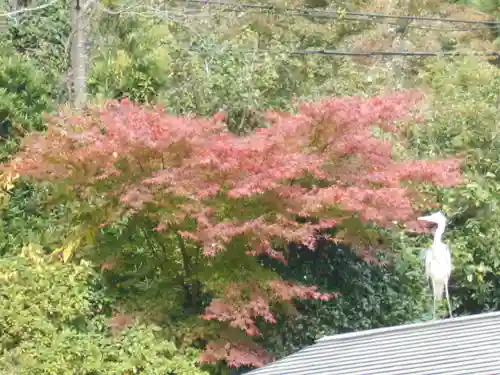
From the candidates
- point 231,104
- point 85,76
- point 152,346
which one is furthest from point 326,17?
point 152,346

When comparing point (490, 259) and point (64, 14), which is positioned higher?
point (64, 14)

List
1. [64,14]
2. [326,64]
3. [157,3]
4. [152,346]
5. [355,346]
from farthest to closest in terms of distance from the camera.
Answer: [326,64], [157,3], [64,14], [152,346], [355,346]

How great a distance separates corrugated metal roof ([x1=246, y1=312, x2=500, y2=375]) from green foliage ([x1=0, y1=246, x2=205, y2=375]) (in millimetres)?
1944

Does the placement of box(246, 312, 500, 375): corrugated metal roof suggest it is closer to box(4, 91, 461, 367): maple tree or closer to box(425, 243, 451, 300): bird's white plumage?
box(425, 243, 451, 300): bird's white plumage

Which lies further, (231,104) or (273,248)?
(231,104)

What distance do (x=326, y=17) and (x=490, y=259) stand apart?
7669 mm

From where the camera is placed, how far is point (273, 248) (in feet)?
31.4

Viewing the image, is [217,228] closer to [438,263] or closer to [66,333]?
[66,333]

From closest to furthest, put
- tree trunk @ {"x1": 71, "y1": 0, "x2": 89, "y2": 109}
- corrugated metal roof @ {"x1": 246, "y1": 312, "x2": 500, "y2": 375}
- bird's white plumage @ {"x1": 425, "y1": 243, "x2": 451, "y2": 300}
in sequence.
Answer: corrugated metal roof @ {"x1": 246, "y1": 312, "x2": 500, "y2": 375} < bird's white plumage @ {"x1": 425, "y1": 243, "x2": 451, "y2": 300} < tree trunk @ {"x1": 71, "y1": 0, "x2": 89, "y2": 109}

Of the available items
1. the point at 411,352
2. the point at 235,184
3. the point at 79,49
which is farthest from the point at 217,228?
the point at 79,49

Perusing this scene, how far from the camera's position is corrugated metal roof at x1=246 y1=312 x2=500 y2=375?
6527 mm

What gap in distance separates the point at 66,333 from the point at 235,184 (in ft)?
7.02

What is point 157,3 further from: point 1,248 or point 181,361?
point 181,361

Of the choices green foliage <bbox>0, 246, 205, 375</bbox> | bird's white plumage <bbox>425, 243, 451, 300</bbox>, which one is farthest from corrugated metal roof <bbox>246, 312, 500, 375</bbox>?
green foliage <bbox>0, 246, 205, 375</bbox>
